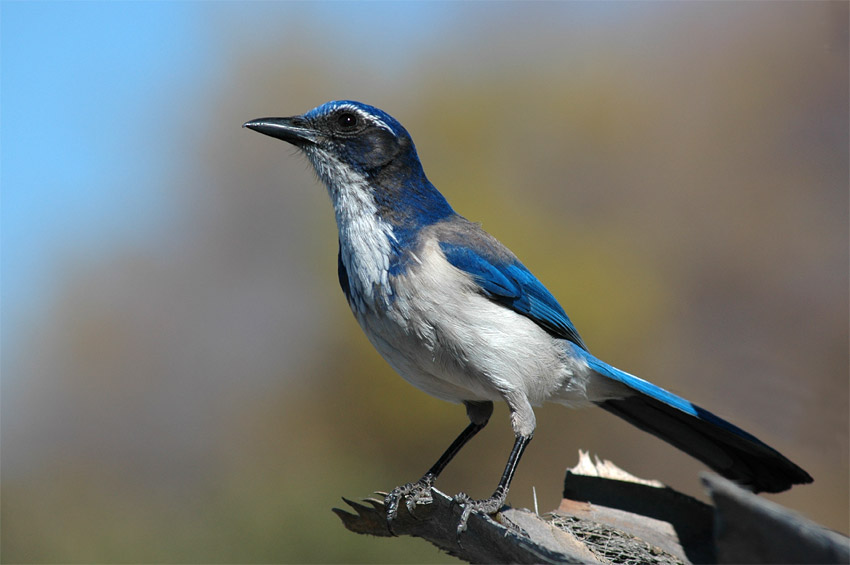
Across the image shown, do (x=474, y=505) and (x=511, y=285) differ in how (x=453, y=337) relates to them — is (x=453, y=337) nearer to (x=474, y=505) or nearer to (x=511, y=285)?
(x=511, y=285)

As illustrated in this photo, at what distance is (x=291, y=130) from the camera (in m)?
4.27

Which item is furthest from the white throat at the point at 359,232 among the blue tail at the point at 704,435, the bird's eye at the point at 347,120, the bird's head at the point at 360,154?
the blue tail at the point at 704,435

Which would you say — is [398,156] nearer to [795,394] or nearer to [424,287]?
[424,287]

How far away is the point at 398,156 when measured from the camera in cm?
425

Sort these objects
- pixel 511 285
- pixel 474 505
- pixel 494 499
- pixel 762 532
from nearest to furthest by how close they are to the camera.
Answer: pixel 762 532
pixel 474 505
pixel 494 499
pixel 511 285

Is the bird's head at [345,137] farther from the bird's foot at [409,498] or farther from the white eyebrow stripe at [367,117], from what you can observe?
the bird's foot at [409,498]

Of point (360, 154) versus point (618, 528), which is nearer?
point (618, 528)

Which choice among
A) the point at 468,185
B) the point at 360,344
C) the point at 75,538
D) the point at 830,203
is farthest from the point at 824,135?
the point at 75,538

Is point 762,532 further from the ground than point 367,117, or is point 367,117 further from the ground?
point 367,117

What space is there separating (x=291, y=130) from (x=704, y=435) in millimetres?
2771

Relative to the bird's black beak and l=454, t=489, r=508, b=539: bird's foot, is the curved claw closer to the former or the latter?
l=454, t=489, r=508, b=539: bird's foot

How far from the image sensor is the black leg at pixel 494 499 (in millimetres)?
3025

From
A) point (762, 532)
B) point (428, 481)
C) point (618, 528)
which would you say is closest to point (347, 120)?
point (428, 481)

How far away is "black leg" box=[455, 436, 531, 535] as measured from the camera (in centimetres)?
303
